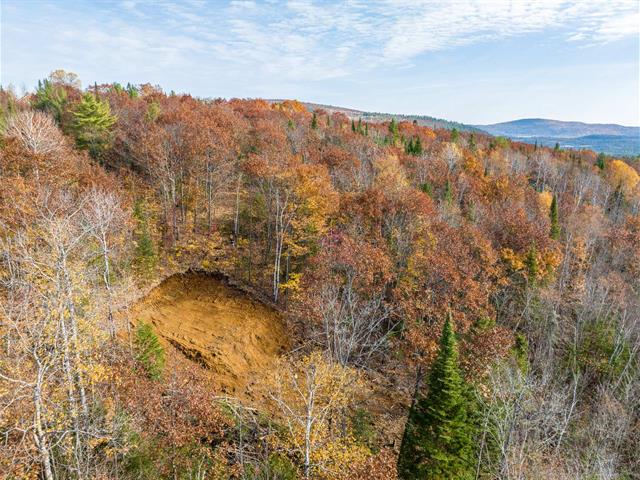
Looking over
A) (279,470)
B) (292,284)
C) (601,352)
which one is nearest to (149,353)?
(279,470)

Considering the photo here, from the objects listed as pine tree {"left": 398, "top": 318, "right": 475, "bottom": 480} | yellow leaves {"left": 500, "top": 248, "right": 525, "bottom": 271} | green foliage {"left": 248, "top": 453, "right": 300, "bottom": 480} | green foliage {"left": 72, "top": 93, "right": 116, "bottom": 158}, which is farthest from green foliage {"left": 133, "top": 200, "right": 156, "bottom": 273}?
yellow leaves {"left": 500, "top": 248, "right": 525, "bottom": 271}

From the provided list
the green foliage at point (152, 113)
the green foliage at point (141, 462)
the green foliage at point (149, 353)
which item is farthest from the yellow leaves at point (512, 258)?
the green foliage at point (152, 113)

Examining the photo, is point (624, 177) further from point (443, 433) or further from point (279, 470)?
point (279, 470)

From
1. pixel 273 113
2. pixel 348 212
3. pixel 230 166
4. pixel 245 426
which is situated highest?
pixel 273 113

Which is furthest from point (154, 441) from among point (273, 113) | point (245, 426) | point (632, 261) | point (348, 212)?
point (273, 113)

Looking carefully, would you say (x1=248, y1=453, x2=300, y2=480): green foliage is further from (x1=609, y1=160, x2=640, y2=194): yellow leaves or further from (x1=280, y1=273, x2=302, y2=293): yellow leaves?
(x1=609, y1=160, x2=640, y2=194): yellow leaves

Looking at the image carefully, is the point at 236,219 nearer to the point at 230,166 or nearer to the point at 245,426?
the point at 230,166
